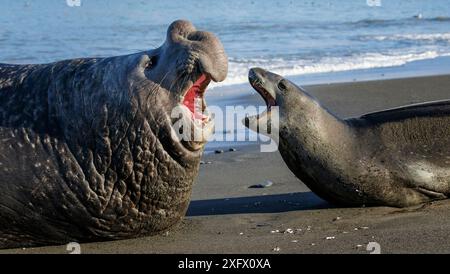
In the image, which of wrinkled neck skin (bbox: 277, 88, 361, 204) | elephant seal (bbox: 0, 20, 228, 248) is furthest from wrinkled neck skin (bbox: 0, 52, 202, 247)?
wrinkled neck skin (bbox: 277, 88, 361, 204)

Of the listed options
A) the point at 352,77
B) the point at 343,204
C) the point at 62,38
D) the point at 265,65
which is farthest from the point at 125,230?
the point at 62,38

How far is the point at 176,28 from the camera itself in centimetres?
586

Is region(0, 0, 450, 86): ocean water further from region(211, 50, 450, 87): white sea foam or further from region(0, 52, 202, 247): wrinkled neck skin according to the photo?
region(0, 52, 202, 247): wrinkled neck skin

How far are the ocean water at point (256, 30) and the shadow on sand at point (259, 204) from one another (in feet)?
26.4

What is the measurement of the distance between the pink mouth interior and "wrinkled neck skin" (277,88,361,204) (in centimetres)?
143

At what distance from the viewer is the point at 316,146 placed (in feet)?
23.1

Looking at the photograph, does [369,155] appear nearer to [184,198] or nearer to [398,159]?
[398,159]

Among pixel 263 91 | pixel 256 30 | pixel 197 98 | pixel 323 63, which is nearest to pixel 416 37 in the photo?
pixel 256 30

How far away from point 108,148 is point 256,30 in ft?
63.5

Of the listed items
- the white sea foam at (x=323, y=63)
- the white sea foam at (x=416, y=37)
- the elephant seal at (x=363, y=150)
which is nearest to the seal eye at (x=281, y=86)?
the elephant seal at (x=363, y=150)

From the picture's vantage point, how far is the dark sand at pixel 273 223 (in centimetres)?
554

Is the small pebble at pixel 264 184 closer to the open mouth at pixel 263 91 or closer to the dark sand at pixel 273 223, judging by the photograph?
the dark sand at pixel 273 223

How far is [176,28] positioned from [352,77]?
412 inches

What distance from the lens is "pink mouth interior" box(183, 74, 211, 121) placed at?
572cm
